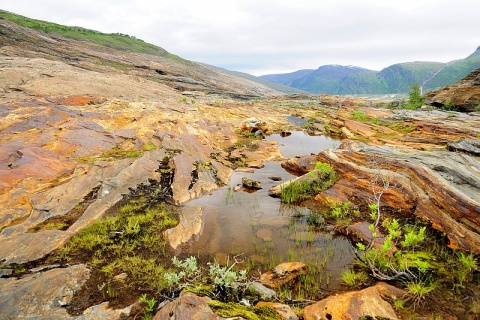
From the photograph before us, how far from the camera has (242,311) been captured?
6.01m

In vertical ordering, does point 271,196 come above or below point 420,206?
below

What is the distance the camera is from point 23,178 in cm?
1277

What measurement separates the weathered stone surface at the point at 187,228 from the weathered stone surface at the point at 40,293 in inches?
123

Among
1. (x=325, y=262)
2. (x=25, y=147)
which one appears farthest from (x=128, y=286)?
(x=25, y=147)

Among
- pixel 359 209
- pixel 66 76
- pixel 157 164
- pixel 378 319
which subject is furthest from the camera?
pixel 66 76

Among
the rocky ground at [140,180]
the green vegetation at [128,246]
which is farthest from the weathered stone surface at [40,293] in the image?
the green vegetation at [128,246]

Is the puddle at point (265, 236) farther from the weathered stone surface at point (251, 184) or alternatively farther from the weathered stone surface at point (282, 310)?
the weathered stone surface at point (282, 310)

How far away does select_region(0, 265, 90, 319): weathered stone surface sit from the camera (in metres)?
6.62

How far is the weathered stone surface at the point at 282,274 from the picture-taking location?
8125 mm

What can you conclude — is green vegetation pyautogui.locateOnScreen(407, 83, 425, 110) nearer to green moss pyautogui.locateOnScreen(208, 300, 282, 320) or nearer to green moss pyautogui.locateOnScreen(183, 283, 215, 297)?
green moss pyautogui.locateOnScreen(208, 300, 282, 320)

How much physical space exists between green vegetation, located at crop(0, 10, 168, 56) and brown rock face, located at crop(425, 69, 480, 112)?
150 m

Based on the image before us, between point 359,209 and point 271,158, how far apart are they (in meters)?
11.1

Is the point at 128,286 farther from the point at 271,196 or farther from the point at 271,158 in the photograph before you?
the point at 271,158

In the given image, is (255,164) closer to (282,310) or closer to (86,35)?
(282,310)
